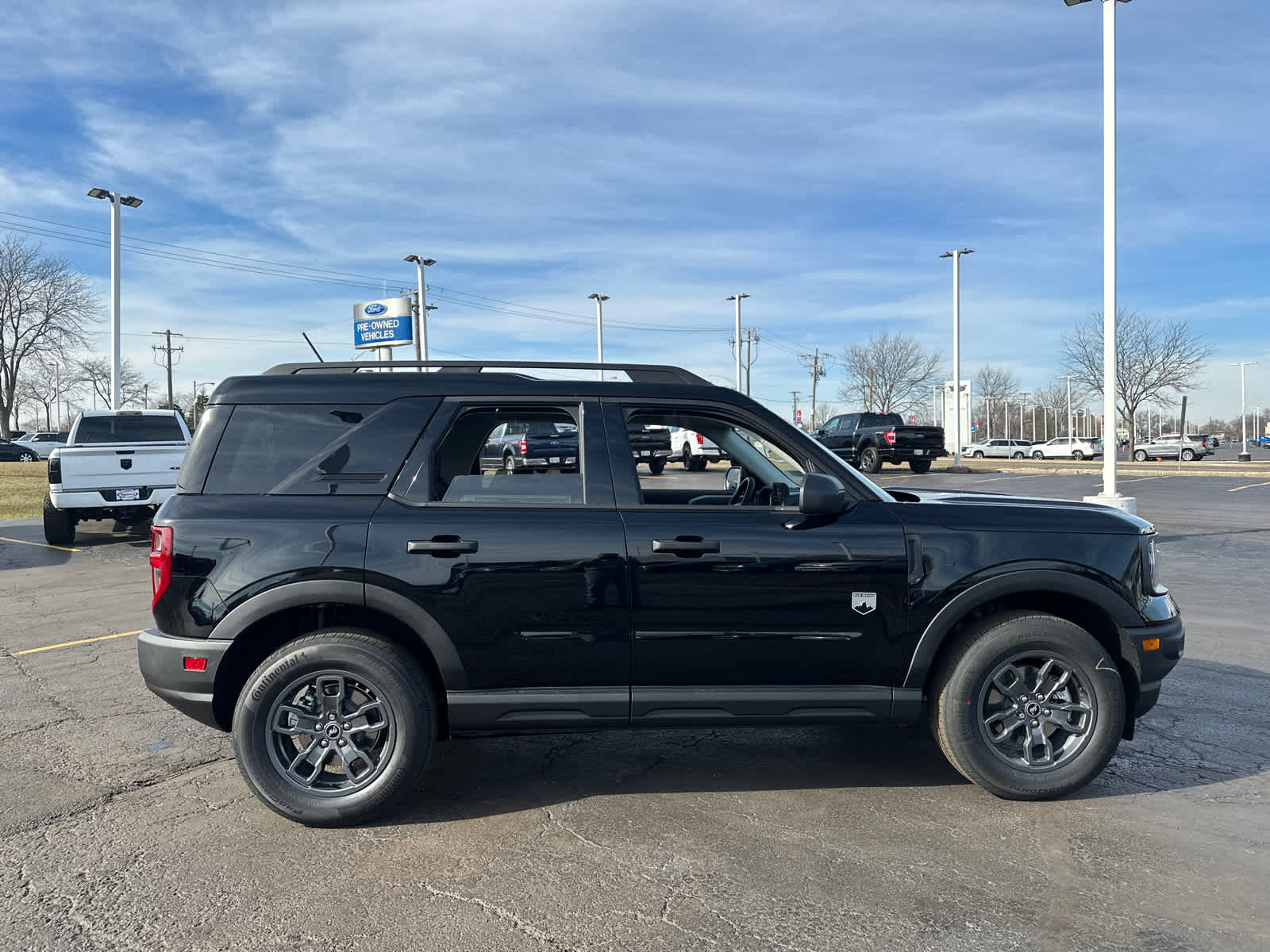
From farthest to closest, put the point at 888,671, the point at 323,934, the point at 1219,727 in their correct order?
1. the point at 1219,727
2. the point at 888,671
3. the point at 323,934

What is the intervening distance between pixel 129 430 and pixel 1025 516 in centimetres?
1485

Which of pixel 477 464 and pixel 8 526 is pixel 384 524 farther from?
pixel 8 526

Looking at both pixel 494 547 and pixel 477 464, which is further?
pixel 477 464

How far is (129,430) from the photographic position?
15.2 metres

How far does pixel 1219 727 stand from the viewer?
16.6 feet

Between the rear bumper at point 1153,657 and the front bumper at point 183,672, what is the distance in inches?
153

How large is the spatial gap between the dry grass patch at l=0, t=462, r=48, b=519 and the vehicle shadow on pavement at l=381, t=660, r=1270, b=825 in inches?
672

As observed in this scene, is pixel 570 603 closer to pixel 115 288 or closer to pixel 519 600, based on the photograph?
pixel 519 600

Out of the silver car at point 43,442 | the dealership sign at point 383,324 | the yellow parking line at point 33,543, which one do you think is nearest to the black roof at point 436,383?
the yellow parking line at point 33,543

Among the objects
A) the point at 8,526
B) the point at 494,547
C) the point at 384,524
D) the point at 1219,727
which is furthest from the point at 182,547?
the point at 8,526

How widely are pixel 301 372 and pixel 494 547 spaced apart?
1.25 metres

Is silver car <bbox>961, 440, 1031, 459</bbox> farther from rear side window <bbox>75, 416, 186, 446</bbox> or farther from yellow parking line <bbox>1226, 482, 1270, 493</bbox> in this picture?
rear side window <bbox>75, 416, 186, 446</bbox>

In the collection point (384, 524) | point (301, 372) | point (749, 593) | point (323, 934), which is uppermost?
point (301, 372)

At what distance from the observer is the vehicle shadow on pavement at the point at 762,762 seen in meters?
4.26
